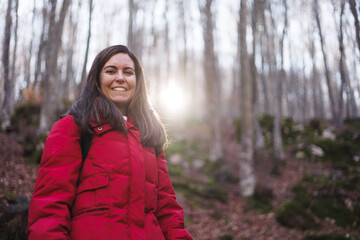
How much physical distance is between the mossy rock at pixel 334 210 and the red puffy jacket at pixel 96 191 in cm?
563

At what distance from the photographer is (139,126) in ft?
6.91

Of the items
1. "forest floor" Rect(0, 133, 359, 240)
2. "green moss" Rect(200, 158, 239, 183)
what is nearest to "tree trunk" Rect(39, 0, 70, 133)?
"forest floor" Rect(0, 133, 359, 240)

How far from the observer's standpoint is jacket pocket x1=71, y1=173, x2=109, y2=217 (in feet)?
4.87

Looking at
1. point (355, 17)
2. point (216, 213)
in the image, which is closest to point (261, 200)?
point (216, 213)

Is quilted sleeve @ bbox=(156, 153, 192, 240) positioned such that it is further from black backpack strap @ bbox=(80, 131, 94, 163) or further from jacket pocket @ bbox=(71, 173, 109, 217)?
black backpack strap @ bbox=(80, 131, 94, 163)

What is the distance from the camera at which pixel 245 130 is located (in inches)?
314

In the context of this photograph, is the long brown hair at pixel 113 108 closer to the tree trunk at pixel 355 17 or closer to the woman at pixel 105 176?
the woman at pixel 105 176

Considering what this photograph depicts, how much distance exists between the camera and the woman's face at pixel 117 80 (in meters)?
1.96

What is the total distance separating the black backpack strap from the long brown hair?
44mm

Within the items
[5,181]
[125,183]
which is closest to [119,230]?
[125,183]

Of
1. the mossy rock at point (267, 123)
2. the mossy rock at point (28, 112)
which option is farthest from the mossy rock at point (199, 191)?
the mossy rock at point (267, 123)

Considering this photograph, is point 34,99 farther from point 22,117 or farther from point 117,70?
point 117,70

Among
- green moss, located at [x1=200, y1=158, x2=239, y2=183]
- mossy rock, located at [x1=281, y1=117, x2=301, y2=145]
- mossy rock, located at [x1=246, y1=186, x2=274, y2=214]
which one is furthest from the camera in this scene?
mossy rock, located at [x1=281, y1=117, x2=301, y2=145]

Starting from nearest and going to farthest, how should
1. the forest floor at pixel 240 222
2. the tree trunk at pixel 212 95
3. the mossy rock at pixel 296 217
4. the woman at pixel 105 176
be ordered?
1. the woman at pixel 105 176
2. the forest floor at pixel 240 222
3. the mossy rock at pixel 296 217
4. the tree trunk at pixel 212 95
